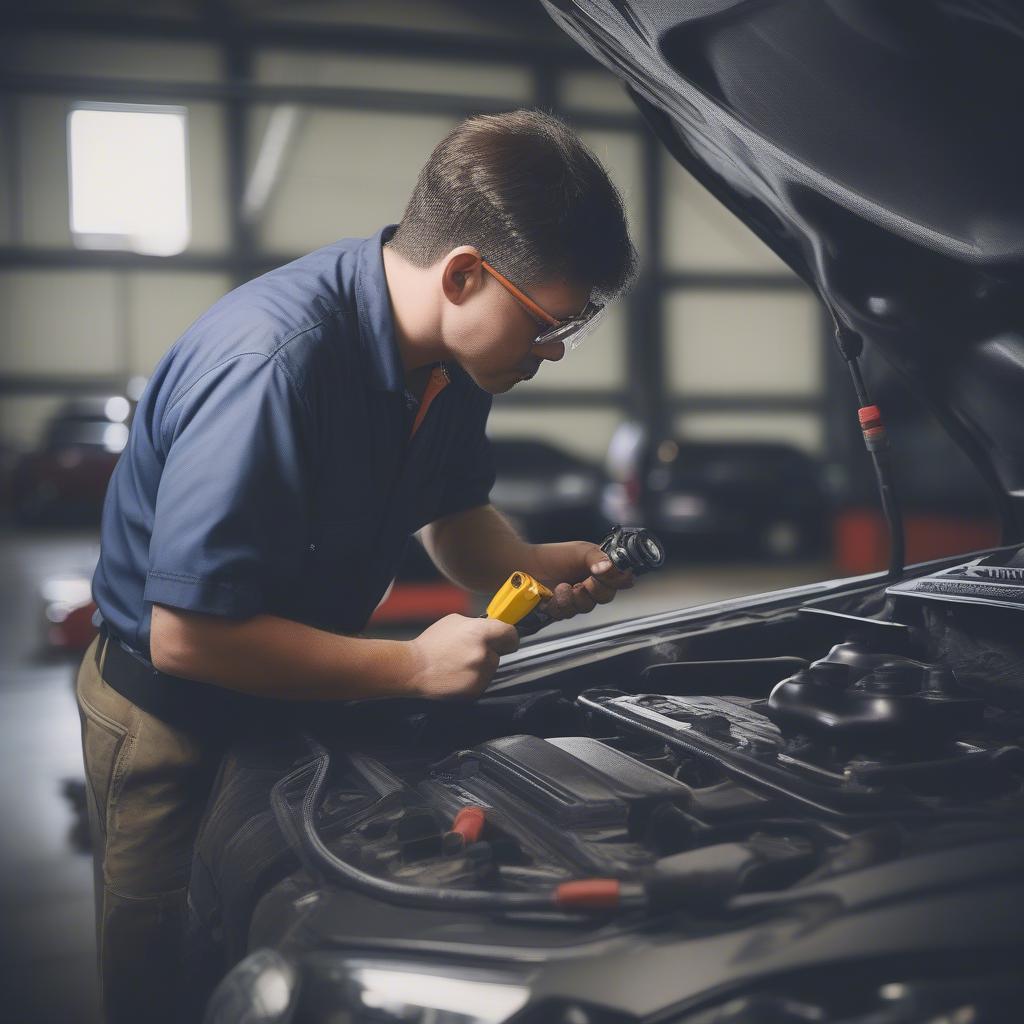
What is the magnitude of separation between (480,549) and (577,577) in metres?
0.17

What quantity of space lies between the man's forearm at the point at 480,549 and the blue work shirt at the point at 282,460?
107 millimetres

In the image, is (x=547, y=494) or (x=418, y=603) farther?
(x=547, y=494)

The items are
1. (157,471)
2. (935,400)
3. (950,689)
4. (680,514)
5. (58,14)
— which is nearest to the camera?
(950,689)

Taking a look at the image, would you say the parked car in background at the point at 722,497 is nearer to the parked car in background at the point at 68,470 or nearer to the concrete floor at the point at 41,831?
the concrete floor at the point at 41,831

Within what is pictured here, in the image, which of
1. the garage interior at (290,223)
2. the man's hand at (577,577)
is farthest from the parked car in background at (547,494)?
the man's hand at (577,577)

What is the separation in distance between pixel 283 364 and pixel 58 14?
10.5 meters

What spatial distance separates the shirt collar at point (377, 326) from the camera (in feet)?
4.09

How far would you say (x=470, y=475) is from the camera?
1613 millimetres

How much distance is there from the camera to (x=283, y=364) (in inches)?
43.1

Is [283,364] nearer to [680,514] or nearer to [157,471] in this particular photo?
[157,471]

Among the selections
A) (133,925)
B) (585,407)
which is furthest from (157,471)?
(585,407)

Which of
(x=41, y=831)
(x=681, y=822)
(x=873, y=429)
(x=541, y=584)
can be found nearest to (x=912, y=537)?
(x=41, y=831)

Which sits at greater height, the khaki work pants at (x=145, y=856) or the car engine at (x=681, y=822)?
the car engine at (x=681, y=822)

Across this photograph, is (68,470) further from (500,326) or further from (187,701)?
(500,326)
